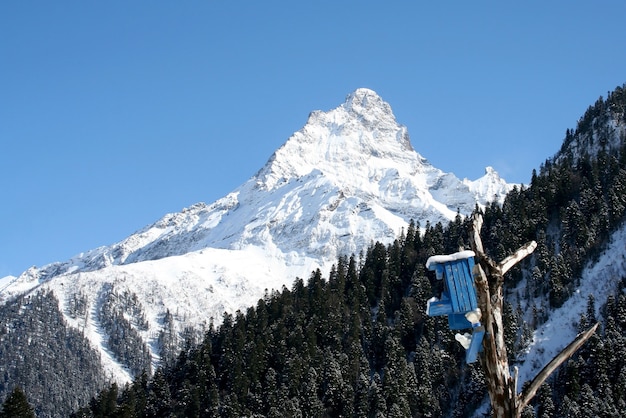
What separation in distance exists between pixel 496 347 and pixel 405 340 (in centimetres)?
10724

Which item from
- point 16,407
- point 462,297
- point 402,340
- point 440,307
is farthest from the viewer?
point 402,340

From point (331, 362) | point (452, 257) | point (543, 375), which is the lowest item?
point (543, 375)

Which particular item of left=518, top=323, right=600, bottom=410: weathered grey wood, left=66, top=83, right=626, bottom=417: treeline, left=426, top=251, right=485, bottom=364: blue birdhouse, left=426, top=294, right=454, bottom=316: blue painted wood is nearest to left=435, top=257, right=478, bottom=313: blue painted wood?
left=426, top=251, right=485, bottom=364: blue birdhouse

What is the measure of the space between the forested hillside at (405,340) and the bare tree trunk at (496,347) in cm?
7899

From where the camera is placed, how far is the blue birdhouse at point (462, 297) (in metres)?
7.69

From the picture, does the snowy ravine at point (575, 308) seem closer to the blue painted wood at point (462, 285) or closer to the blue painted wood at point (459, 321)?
the blue painted wood at point (459, 321)

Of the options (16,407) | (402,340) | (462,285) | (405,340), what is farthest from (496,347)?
(405,340)

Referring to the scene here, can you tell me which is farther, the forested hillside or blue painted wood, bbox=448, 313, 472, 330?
the forested hillside

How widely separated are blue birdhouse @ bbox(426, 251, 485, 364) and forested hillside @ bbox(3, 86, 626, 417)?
79118 mm

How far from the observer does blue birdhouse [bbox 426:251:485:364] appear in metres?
7.69

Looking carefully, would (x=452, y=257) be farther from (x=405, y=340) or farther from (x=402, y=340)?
(x=405, y=340)

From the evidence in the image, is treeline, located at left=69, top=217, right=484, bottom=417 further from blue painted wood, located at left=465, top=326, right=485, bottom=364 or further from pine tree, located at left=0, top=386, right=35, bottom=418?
blue painted wood, located at left=465, top=326, right=485, bottom=364

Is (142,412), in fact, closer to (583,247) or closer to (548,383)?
(548,383)

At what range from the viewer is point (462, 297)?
787 centimetres
